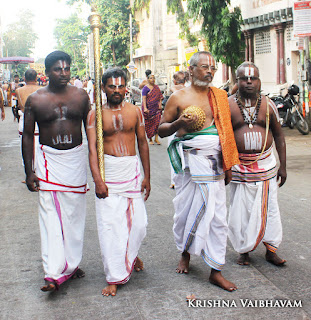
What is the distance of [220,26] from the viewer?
18.8 m

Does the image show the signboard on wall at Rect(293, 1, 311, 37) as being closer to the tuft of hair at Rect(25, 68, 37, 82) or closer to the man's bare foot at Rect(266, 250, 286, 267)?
the tuft of hair at Rect(25, 68, 37, 82)

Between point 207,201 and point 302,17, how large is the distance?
937 cm

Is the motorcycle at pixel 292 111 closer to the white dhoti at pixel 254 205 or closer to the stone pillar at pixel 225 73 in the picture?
the stone pillar at pixel 225 73

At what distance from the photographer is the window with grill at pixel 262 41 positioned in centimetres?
2045

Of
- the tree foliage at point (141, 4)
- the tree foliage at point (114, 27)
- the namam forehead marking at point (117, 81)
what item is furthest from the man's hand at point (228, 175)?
the tree foliage at point (114, 27)

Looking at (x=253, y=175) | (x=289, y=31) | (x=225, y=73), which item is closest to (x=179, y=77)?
(x=253, y=175)

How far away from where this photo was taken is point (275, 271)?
4805 millimetres

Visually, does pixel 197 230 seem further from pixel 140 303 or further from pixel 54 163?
pixel 54 163

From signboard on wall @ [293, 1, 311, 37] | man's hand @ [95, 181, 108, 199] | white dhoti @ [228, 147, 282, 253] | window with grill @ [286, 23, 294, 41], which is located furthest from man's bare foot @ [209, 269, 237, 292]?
A: window with grill @ [286, 23, 294, 41]

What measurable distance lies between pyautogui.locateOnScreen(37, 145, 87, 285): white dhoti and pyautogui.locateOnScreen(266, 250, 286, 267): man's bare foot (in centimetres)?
177

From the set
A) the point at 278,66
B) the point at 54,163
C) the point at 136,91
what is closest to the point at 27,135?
the point at 54,163

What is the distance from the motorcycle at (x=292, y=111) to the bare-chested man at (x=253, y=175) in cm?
984

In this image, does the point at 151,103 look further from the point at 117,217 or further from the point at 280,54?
the point at 117,217

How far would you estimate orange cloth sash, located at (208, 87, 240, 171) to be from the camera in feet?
14.8
